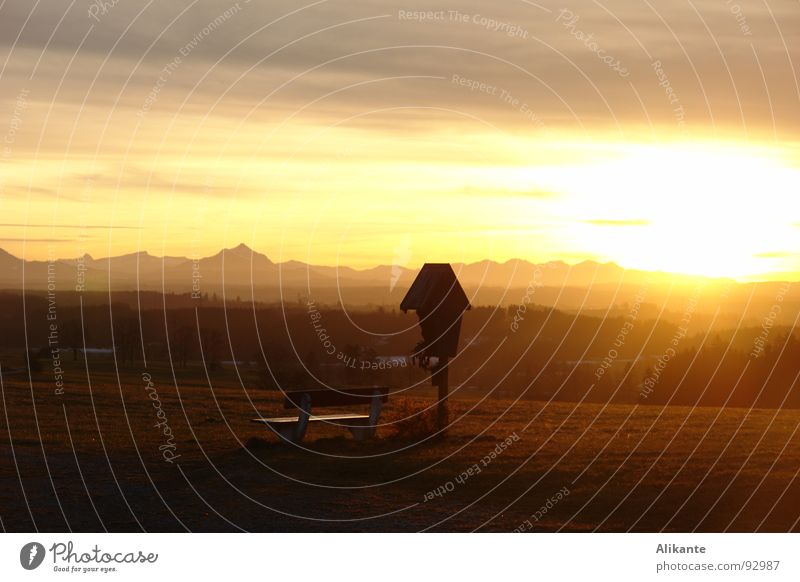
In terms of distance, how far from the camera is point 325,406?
21.3 metres

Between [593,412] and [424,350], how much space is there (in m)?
6.93

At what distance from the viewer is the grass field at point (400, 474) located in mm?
14531

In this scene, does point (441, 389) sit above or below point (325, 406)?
above

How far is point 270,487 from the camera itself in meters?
16.4

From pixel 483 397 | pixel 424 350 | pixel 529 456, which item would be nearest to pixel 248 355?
pixel 483 397

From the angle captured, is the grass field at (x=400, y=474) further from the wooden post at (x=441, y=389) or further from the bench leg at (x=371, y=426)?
the wooden post at (x=441, y=389)

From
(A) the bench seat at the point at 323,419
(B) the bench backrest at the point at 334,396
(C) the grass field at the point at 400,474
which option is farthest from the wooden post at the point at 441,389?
(A) the bench seat at the point at 323,419
